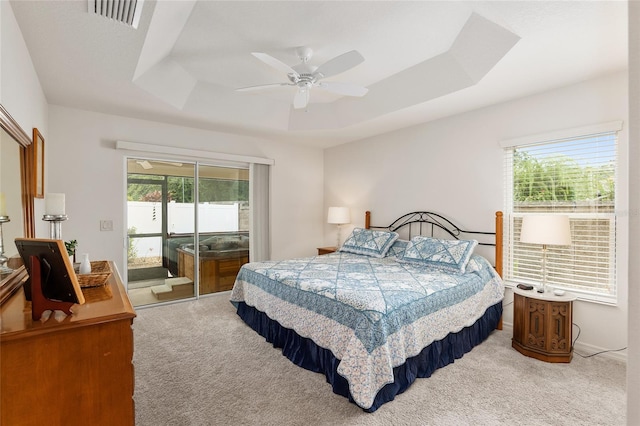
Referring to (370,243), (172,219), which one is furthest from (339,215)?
(172,219)

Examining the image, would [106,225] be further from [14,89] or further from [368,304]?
[368,304]

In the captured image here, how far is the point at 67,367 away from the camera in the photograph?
1.15 m

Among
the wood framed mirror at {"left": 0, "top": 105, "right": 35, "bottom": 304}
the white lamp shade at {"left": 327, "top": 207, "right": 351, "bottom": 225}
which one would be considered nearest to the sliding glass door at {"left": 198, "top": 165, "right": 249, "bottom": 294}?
the white lamp shade at {"left": 327, "top": 207, "right": 351, "bottom": 225}

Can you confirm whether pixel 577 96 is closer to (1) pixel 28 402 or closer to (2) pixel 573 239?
(2) pixel 573 239

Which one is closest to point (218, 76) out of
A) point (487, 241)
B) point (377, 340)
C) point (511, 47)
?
point (511, 47)

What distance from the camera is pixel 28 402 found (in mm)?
1079

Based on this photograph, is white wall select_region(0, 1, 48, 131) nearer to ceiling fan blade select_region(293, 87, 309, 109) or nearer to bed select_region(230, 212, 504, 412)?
ceiling fan blade select_region(293, 87, 309, 109)

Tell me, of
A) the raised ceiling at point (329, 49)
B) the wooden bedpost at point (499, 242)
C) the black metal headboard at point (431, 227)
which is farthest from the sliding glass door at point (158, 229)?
the wooden bedpost at point (499, 242)

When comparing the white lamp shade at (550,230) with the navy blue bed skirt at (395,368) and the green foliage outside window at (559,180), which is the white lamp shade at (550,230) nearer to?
the green foliage outside window at (559,180)

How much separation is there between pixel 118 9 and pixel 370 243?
11.2 ft

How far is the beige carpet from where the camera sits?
6.38ft

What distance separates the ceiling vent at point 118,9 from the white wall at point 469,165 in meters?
3.40

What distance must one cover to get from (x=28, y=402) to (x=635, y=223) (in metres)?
1.77

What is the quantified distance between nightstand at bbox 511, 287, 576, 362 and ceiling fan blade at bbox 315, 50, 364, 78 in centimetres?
246
